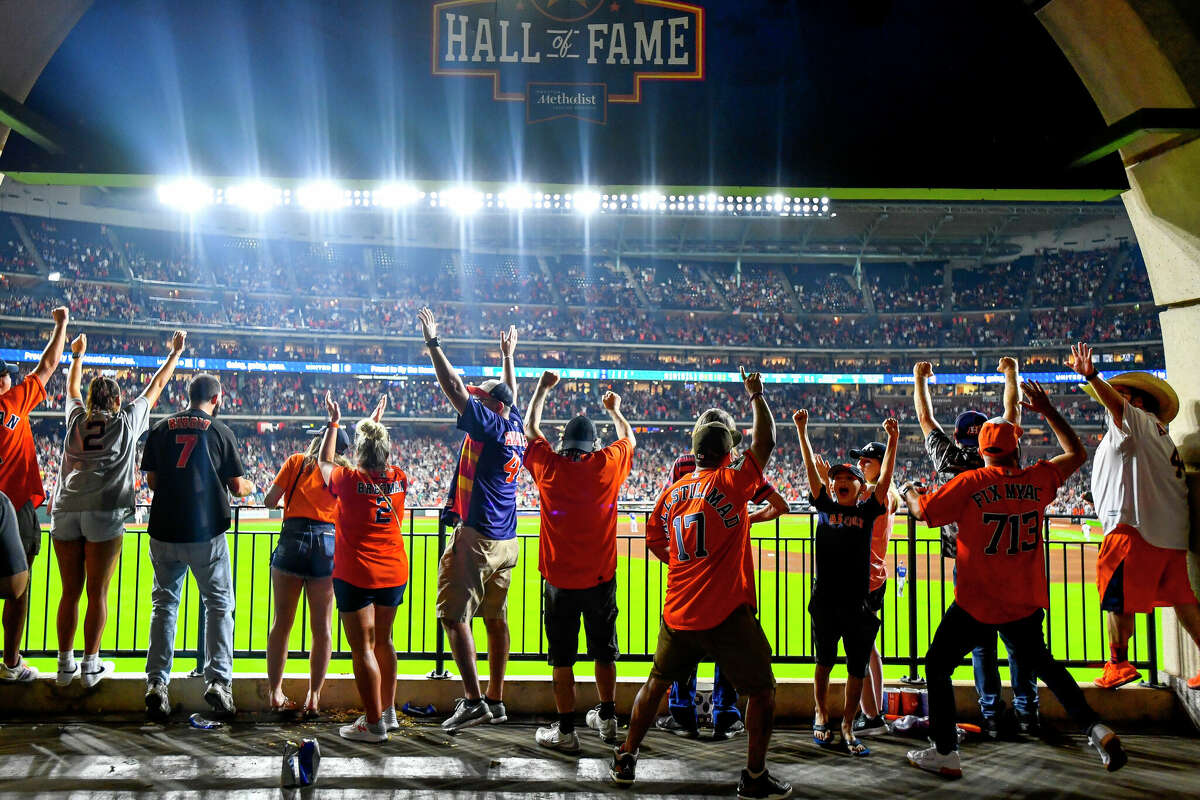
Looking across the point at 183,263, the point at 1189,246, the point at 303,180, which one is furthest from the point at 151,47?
the point at 183,263

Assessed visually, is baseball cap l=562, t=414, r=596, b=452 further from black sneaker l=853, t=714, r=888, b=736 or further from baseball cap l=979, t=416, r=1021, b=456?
black sneaker l=853, t=714, r=888, b=736

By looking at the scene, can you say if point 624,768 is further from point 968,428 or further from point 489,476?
point 968,428

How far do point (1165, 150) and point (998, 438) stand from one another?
2.45 metres

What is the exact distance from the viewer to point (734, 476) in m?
4.13

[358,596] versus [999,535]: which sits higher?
[999,535]

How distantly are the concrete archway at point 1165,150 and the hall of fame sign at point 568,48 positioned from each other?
2.55 metres

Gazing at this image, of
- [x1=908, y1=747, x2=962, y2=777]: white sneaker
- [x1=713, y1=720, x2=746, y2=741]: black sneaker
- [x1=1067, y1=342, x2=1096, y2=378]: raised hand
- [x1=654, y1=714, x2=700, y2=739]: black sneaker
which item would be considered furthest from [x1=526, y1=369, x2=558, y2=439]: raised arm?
[x1=1067, y1=342, x2=1096, y2=378]: raised hand

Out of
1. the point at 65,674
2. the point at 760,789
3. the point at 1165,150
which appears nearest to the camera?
the point at 760,789

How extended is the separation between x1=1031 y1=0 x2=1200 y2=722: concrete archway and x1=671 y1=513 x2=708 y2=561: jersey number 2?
3729 mm

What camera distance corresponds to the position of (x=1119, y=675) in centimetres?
520

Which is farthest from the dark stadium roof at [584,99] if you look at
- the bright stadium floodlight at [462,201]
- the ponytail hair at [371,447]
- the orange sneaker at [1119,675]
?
the bright stadium floodlight at [462,201]

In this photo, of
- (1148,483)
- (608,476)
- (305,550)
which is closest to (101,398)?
(305,550)

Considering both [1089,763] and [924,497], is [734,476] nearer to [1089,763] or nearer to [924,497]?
[924,497]

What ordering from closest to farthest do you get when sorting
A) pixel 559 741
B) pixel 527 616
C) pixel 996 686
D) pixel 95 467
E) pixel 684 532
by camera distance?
pixel 684 532, pixel 559 741, pixel 996 686, pixel 95 467, pixel 527 616
